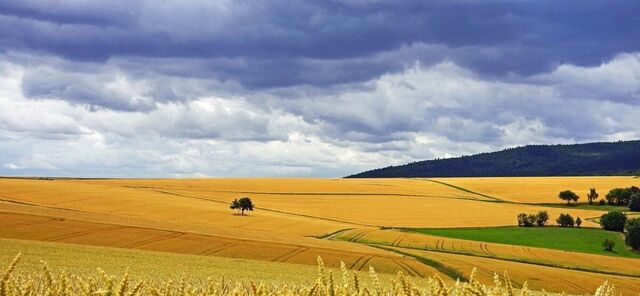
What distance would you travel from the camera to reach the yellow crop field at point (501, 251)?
8088 centimetres

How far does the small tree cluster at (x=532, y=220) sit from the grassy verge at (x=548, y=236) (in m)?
3.69

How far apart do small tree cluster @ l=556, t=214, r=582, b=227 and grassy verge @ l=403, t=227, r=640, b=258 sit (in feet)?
12.9

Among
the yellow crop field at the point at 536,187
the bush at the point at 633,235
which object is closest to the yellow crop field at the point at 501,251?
the bush at the point at 633,235

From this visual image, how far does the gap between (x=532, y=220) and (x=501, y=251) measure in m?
36.0

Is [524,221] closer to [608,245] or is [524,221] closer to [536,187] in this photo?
[608,245]


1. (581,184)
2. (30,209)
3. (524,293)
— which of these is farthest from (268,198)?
(524,293)

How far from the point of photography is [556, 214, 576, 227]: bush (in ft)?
393

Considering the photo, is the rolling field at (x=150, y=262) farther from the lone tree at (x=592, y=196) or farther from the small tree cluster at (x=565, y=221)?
the lone tree at (x=592, y=196)

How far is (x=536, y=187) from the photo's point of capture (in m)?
177

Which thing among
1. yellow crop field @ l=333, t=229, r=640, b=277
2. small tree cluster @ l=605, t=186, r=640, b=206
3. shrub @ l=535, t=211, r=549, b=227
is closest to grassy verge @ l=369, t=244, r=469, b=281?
yellow crop field @ l=333, t=229, r=640, b=277

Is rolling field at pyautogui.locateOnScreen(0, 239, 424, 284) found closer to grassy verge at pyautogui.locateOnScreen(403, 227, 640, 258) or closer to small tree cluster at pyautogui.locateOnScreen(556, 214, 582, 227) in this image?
grassy verge at pyautogui.locateOnScreen(403, 227, 640, 258)

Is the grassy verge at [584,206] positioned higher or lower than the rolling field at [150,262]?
higher

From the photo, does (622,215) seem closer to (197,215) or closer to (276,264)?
(197,215)

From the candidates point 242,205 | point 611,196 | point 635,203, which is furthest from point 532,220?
point 242,205
